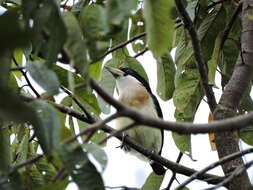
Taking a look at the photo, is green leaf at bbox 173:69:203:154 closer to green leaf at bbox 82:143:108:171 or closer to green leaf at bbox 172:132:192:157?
green leaf at bbox 172:132:192:157

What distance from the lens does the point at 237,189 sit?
6.89ft

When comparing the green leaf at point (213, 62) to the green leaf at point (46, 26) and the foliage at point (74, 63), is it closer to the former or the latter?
the foliage at point (74, 63)

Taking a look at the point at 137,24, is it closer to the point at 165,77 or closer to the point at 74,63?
the point at 165,77

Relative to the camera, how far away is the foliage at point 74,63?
1.08 metres

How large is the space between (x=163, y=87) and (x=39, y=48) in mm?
1694

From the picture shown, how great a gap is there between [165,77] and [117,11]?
5.65ft

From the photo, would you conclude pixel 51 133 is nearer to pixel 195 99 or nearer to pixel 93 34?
pixel 93 34

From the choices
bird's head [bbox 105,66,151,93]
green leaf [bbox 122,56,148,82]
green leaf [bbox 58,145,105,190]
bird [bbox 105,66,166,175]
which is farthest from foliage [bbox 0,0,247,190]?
bird's head [bbox 105,66,151,93]

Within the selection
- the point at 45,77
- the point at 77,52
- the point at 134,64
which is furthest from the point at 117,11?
the point at 134,64

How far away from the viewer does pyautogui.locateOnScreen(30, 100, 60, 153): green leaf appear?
1194mm

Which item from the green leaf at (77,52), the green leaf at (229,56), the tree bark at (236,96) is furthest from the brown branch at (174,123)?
the green leaf at (229,56)

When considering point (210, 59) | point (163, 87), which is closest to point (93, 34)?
point (210, 59)

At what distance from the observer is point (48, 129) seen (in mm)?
1238

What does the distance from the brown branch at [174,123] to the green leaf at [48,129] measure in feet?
0.54
